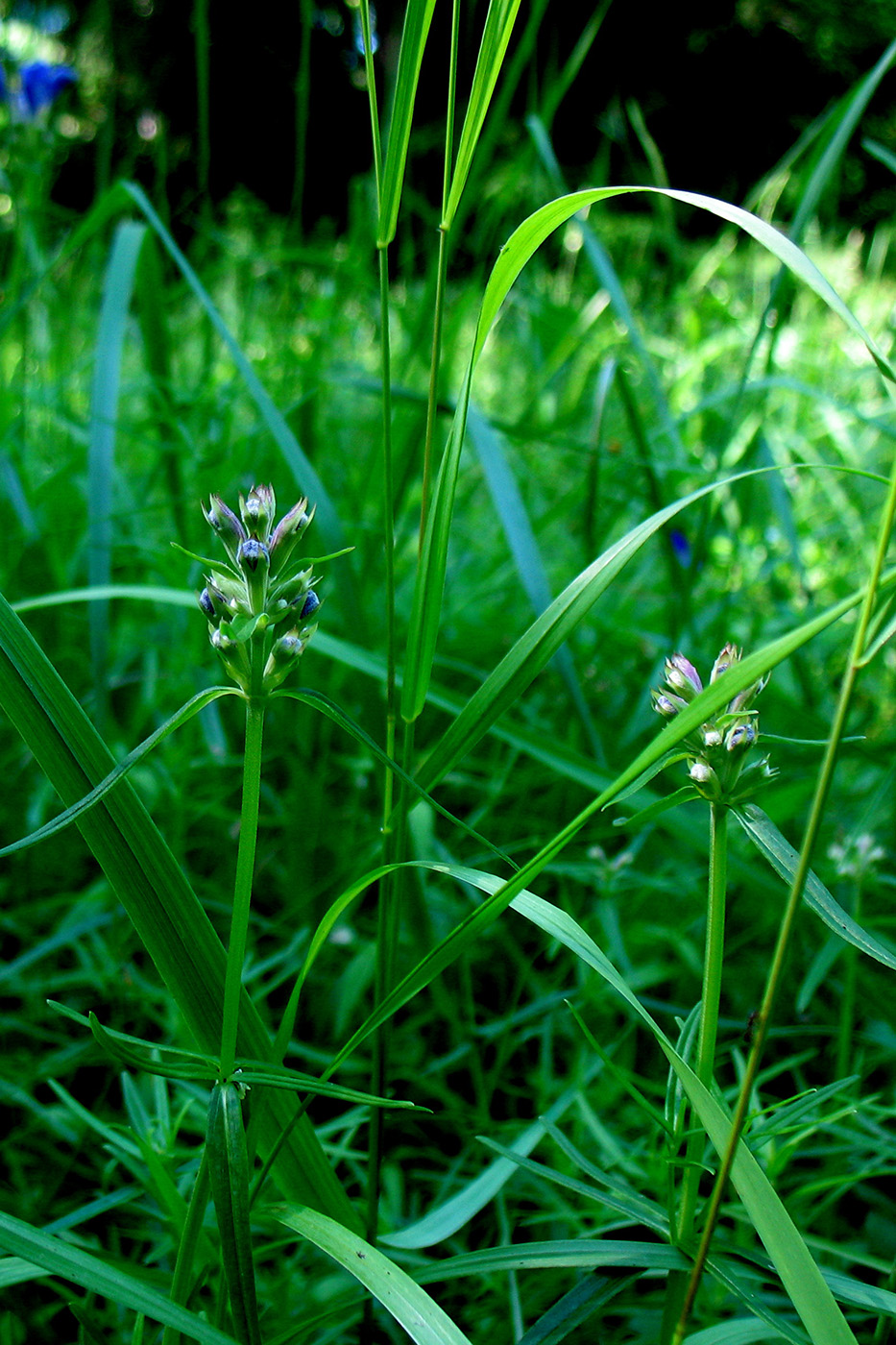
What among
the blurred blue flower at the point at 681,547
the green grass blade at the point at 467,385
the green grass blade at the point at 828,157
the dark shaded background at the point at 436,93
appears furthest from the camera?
the dark shaded background at the point at 436,93

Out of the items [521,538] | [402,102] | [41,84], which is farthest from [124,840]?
[41,84]

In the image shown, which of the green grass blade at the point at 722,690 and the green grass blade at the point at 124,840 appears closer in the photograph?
the green grass blade at the point at 722,690

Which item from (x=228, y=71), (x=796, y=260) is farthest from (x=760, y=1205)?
(x=228, y=71)

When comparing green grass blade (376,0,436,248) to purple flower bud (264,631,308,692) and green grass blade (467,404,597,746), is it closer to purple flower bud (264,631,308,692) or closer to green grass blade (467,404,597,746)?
purple flower bud (264,631,308,692)

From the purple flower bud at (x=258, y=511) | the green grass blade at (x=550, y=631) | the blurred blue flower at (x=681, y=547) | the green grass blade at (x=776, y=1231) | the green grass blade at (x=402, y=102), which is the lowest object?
the blurred blue flower at (x=681, y=547)

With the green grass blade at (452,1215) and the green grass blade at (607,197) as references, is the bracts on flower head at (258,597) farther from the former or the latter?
the green grass blade at (452,1215)

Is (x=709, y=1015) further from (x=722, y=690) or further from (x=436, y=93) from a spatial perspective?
(x=436, y=93)

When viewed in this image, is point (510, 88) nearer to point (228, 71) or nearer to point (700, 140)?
point (228, 71)

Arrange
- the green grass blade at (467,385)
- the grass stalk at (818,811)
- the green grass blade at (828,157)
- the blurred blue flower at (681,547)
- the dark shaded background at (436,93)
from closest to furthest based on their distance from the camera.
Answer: the grass stalk at (818,811)
the green grass blade at (467,385)
the green grass blade at (828,157)
the blurred blue flower at (681,547)
the dark shaded background at (436,93)

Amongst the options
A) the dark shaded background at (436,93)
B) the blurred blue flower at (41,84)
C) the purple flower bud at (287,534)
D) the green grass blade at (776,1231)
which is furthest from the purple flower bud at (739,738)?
the blurred blue flower at (41,84)
